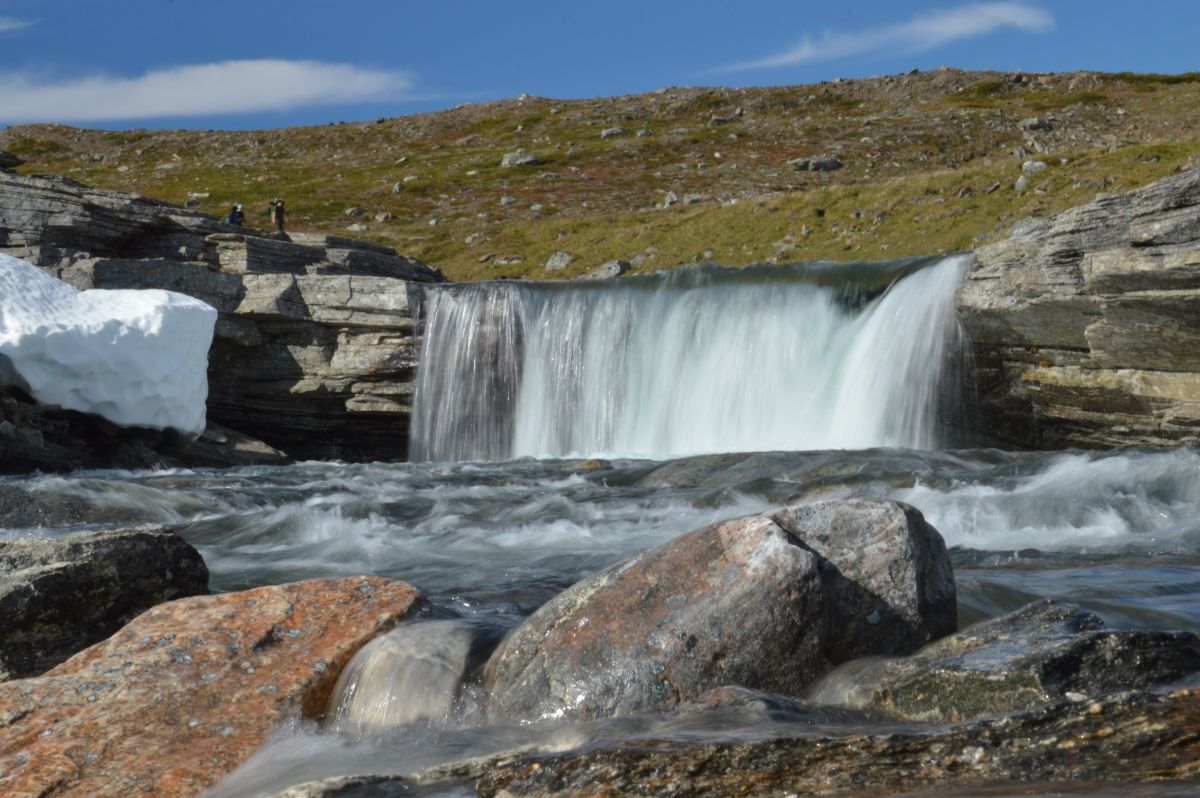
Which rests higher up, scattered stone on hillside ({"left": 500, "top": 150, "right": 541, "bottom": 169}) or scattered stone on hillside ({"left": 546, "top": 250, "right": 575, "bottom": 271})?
scattered stone on hillside ({"left": 500, "top": 150, "right": 541, "bottom": 169})

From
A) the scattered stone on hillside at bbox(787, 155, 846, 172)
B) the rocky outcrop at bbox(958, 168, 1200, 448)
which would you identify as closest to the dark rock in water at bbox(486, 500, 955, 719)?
the rocky outcrop at bbox(958, 168, 1200, 448)

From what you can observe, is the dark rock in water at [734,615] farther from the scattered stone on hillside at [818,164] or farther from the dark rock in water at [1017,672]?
the scattered stone on hillside at [818,164]

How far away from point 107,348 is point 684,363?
13.3 meters

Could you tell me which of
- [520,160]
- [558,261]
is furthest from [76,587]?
[520,160]

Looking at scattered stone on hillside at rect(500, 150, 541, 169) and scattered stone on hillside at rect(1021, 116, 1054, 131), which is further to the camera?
scattered stone on hillside at rect(500, 150, 541, 169)

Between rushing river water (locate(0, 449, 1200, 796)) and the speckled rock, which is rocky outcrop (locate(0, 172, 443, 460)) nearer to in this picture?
rushing river water (locate(0, 449, 1200, 796))

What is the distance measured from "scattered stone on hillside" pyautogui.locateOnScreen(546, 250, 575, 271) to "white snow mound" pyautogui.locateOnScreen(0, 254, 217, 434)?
27578mm

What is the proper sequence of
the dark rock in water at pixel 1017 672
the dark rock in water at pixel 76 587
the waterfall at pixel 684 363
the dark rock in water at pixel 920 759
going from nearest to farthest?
the dark rock in water at pixel 920 759 < the dark rock in water at pixel 1017 672 < the dark rock in water at pixel 76 587 < the waterfall at pixel 684 363

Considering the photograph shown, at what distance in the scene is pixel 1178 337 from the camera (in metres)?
19.5

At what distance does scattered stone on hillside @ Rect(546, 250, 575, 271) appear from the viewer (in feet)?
178

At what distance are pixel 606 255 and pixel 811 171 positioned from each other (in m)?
27.9

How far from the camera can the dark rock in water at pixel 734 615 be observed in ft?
23.4

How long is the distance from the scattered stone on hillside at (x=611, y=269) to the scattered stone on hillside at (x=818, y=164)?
29057 mm

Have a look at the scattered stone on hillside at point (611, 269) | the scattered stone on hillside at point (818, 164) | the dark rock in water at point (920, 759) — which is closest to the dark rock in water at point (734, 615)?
the dark rock in water at point (920, 759)
